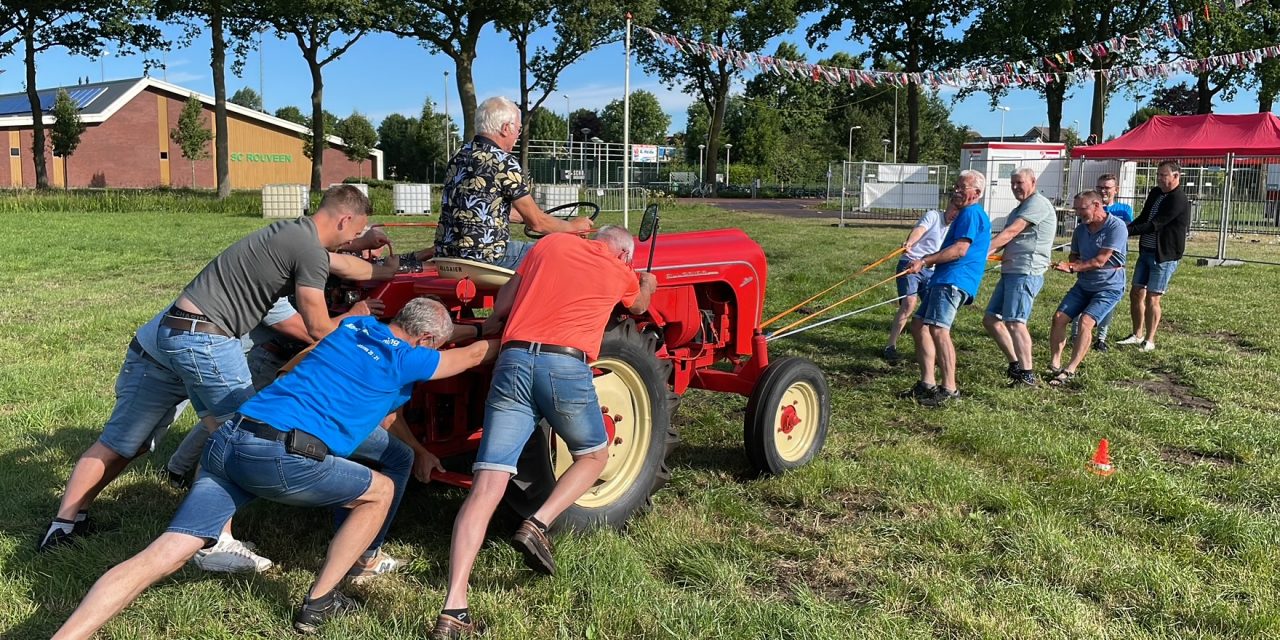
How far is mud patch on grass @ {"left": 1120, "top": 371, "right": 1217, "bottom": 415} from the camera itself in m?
6.21

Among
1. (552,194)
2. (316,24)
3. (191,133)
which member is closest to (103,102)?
(191,133)

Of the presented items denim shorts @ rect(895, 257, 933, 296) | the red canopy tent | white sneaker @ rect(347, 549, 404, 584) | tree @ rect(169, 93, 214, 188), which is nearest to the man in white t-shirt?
denim shorts @ rect(895, 257, 933, 296)

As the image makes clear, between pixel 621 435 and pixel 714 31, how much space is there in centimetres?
4480

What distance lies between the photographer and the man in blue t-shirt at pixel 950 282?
20.3 ft

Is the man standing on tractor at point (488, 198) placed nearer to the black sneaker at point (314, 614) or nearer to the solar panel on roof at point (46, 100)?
the black sneaker at point (314, 614)

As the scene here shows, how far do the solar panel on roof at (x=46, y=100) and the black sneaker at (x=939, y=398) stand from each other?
57470 millimetres

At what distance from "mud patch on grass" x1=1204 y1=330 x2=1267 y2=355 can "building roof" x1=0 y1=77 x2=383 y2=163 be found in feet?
177

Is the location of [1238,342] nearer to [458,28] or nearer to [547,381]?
[547,381]

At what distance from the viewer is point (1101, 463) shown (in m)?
4.80

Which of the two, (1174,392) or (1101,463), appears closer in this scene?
(1101,463)

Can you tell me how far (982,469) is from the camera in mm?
4844

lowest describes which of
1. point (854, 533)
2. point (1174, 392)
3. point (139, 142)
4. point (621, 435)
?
point (854, 533)

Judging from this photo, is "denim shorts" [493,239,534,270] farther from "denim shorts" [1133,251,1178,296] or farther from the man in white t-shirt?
"denim shorts" [1133,251,1178,296]

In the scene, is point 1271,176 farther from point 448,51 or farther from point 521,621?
point 448,51
